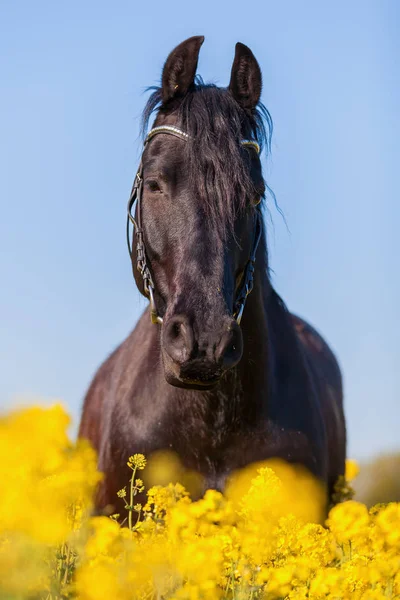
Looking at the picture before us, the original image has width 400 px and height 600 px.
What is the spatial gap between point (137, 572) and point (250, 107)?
10.8 feet

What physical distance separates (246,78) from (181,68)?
0.40m

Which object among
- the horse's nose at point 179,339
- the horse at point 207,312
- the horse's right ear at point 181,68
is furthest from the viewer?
the horse's right ear at point 181,68

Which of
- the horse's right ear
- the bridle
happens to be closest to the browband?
the bridle

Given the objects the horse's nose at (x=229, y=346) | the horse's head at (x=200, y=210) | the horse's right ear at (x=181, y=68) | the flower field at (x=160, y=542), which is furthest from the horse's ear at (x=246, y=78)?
the flower field at (x=160, y=542)

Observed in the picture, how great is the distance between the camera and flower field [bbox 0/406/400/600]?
2.74 m

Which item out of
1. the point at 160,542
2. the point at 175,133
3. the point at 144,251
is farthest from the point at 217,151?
the point at 160,542

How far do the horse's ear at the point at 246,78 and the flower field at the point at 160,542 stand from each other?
2.20 m

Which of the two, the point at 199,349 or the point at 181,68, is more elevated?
the point at 181,68

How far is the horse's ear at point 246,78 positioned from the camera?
540 cm

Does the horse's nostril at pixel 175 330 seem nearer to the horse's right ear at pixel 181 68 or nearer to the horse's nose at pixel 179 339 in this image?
the horse's nose at pixel 179 339

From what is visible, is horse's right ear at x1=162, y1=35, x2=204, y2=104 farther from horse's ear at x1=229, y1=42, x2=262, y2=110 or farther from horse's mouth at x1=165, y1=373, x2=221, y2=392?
horse's mouth at x1=165, y1=373, x2=221, y2=392

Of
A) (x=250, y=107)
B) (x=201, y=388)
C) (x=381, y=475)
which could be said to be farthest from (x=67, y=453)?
(x=381, y=475)

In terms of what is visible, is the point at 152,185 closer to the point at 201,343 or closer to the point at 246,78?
the point at 246,78

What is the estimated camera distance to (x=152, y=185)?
197 inches
